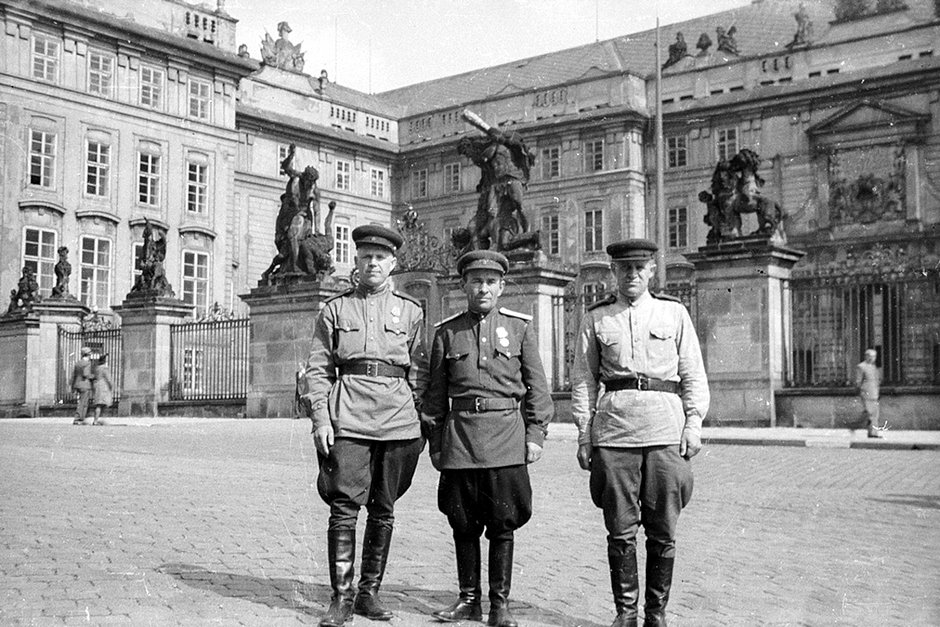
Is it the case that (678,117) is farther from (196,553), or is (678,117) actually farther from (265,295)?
(196,553)

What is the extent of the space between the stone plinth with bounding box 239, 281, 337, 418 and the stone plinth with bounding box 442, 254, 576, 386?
160 inches

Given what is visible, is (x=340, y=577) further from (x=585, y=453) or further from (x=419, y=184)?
(x=419, y=184)

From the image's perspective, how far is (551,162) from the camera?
169 feet

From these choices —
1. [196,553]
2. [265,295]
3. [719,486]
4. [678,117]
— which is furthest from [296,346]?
[678,117]

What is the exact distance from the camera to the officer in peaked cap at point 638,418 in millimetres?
5219

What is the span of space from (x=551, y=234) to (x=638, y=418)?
46.9 metres

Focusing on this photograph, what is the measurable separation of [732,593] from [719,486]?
202 inches

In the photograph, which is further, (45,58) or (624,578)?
(45,58)

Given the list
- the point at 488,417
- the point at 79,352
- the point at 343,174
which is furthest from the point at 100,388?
the point at 343,174

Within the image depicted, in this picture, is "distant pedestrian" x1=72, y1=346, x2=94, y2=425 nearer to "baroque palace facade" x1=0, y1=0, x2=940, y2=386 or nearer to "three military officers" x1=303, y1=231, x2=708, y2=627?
"baroque palace facade" x1=0, y1=0, x2=940, y2=386

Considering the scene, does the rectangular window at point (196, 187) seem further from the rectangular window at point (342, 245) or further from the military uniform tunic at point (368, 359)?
the military uniform tunic at point (368, 359)

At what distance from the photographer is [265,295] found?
24750 mm

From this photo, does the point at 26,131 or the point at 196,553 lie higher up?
the point at 26,131

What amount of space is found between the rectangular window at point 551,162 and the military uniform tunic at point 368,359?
Answer: 46081 mm
